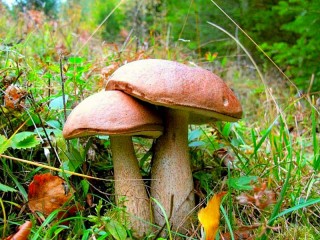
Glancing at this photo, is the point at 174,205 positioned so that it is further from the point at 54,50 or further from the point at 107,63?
the point at 54,50

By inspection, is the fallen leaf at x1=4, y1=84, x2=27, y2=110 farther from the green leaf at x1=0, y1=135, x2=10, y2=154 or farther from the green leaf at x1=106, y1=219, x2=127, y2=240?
the green leaf at x1=106, y1=219, x2=127, y2=240

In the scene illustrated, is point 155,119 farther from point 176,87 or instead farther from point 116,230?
point 116,230

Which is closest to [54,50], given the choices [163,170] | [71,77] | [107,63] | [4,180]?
[107,63]

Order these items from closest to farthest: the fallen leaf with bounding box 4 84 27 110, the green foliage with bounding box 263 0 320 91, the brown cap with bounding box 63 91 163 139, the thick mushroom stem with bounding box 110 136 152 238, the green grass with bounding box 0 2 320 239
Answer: the brown cap with bounding box 63 91 163 139 → the green grass with bounding box 0 2 320 239 → the thick mushroom stem with bounding box 110 136 152 238 → the fallen leaf with bounding box 4 84 27 110 → the green foliage with bounding box 263 0 320 91

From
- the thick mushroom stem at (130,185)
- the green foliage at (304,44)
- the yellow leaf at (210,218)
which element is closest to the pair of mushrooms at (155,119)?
the thick mushroom stem at (130,185)

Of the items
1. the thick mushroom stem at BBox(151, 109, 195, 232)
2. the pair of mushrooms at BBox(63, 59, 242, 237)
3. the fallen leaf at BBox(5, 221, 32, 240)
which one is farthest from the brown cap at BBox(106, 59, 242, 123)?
the fallen leaf at BBox(5, 221, 32, 240)
